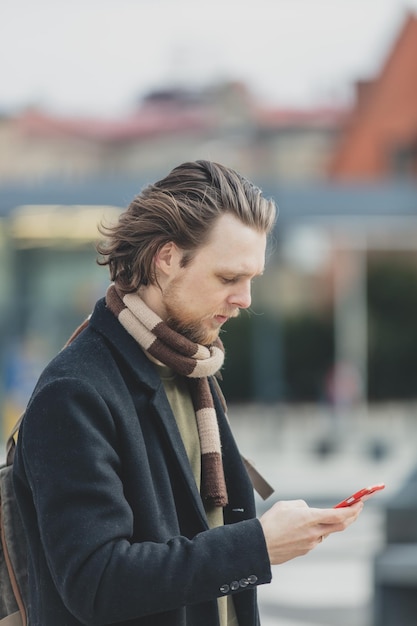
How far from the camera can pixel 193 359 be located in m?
1.91

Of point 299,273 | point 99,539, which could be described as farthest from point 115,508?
point 299,273

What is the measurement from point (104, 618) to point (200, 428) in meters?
0.39

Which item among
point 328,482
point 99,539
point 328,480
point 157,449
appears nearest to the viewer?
point 99,539

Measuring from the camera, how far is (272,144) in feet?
144

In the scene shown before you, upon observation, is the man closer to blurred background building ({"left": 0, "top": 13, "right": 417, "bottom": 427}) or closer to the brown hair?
the brown hair

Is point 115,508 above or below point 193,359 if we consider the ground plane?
below

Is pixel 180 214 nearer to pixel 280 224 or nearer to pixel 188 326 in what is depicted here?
pixel 188 326

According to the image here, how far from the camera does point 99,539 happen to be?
1677 millimetres

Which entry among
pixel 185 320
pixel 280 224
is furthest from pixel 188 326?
pixel 280 224

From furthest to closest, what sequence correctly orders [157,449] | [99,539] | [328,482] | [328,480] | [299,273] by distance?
1. [299,273]
2. [328,480]
3. [328,482]
4. [157,449]
5. [99,539]

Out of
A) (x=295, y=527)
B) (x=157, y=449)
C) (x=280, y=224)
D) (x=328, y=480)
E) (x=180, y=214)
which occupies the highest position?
(x=280, y=224)

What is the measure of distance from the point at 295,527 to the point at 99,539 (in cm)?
30

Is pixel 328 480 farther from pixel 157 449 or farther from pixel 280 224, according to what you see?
pixel 157 449

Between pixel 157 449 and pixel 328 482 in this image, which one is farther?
pixel 328 482
